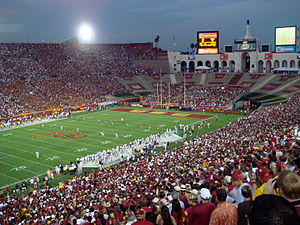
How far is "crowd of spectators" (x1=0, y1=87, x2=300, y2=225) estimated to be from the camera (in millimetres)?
3543

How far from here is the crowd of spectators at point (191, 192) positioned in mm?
3543

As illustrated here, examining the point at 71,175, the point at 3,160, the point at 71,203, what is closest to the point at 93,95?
the point at 3,160

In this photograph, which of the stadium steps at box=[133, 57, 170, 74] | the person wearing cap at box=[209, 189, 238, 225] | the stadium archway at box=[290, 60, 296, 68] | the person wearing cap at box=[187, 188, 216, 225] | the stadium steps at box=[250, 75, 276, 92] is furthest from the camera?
the stadium steps at box=[133, 57, 170, 74]

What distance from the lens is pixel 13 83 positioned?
52281 mm

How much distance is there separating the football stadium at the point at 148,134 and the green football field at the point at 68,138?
0.44 ft

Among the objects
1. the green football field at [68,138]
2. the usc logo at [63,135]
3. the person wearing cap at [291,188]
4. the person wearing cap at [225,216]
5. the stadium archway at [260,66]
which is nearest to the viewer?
the person wearing cap at [291,188]

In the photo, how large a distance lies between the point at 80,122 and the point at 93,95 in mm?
18279

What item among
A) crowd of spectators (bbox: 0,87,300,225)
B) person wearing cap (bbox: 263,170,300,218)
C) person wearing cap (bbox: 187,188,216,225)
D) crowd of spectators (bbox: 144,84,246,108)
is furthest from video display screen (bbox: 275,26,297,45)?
person wearing cap (bbox: 263,170,300,218)

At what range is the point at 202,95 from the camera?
2110 inches

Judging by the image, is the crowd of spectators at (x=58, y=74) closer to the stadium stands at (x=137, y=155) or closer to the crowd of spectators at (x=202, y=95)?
the stadium stands at (x=137, y=155)

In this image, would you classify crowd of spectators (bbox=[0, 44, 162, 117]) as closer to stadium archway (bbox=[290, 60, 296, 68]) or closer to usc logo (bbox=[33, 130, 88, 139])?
usc logo (bbox=[33, 130, 88, 139])

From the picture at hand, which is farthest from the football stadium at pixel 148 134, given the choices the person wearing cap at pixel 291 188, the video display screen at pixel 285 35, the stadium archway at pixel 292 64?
→ the stadium archway at pixel 292 64

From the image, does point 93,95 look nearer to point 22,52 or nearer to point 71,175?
point 22,52

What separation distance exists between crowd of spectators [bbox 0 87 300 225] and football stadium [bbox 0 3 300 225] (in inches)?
0.9
